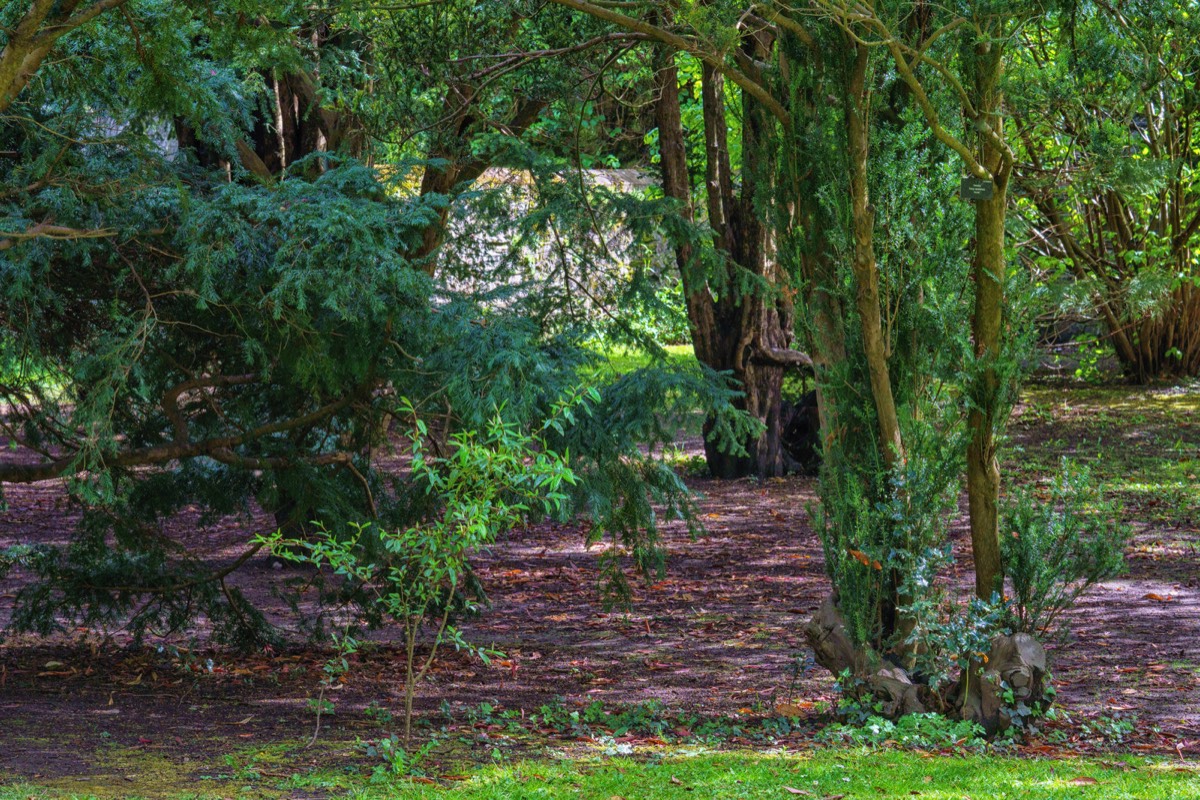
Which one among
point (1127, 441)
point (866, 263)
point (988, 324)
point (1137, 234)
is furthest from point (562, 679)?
point (1137, 234)

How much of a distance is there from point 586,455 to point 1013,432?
11.4m

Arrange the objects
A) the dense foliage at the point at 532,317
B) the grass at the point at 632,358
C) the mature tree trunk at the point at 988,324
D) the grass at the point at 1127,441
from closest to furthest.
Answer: the dense foliage at the point at 532,317, the mature tree trunk at the point at 988,324, the grass at the point at 632,358, the grass at the point at 1127,441

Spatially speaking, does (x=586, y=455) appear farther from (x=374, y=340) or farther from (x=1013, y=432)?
(x=1013, y=432)

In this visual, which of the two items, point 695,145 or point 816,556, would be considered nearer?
point 816,556

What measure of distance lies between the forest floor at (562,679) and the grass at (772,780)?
196mm

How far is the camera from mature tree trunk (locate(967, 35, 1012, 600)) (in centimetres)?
620

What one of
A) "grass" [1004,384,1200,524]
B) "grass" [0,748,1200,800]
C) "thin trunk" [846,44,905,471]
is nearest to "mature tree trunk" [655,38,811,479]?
"grass" [1004,384,1200,524]

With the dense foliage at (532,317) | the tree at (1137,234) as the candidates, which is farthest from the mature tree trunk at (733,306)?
the dense foliage at (532,317)

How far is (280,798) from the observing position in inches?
193

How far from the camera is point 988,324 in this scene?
6.29 metres

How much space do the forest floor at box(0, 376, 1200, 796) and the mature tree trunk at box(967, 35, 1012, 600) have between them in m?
0.69

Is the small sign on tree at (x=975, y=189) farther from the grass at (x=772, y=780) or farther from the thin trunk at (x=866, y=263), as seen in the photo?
the grass at (x=772, y=780)

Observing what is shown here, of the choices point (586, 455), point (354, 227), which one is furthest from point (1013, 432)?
point (354, 227)

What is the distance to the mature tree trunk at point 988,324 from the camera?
6.20 m
